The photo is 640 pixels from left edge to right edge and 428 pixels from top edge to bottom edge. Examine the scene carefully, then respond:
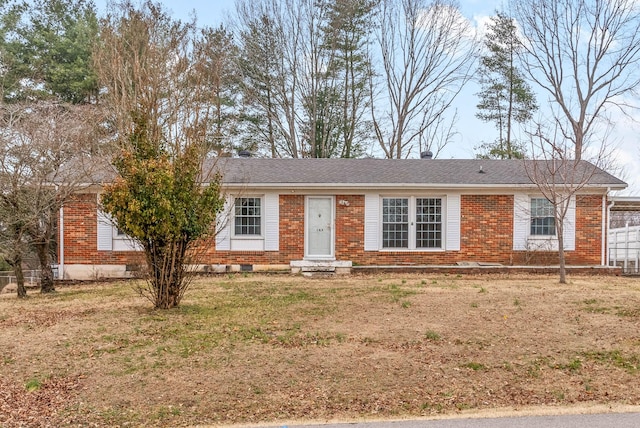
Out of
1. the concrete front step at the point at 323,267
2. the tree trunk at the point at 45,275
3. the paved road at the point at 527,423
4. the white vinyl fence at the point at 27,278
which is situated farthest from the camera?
the white vinyl fence at the point at 27,278

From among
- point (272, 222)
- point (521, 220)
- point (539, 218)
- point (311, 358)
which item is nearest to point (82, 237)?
point (272, 222)

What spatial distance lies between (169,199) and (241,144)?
1773cm

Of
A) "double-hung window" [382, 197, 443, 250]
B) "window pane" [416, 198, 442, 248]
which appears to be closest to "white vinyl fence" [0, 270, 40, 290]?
"double-hung window" [382, 197, 443, 250]

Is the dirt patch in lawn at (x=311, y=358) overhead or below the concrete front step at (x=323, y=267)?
below

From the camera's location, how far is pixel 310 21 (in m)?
24.8

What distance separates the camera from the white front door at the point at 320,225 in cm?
1431

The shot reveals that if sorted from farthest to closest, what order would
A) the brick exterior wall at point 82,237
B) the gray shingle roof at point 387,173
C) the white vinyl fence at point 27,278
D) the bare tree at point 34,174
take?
the white vinyl fence at point 27,278
the gray shingle roof at point 387,173
the brick exterior wall at point 82,237
the bare tree at point 34,174

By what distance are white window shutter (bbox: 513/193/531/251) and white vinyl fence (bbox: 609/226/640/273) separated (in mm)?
4126

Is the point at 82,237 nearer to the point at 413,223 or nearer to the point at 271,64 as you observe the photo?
the point at 413,223

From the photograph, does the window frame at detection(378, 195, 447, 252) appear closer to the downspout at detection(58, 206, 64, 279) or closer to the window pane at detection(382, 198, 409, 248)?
the window pane at detection(382, 198, 409, 248)

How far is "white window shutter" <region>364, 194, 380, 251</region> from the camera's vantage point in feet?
46.9

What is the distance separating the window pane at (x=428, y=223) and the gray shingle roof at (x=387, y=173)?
27.3 inches

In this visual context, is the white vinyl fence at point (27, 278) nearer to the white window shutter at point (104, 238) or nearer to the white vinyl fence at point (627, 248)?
the white window shutter at point (104, 238)

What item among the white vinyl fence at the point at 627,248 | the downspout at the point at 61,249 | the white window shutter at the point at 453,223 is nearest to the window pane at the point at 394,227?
the white window shutter at the point at 453,223
